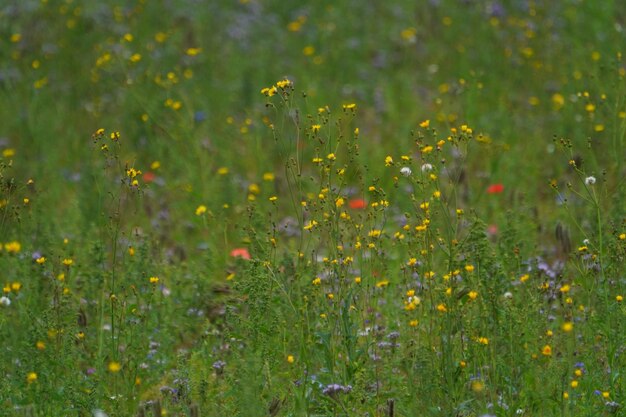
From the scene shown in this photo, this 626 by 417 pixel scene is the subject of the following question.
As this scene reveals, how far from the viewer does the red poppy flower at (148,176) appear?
6.68m

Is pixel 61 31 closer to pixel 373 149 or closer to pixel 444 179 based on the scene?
pixel 373 149

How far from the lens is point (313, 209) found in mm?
5363

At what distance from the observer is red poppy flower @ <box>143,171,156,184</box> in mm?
6684

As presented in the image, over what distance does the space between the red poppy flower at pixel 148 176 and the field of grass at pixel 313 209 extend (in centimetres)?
5

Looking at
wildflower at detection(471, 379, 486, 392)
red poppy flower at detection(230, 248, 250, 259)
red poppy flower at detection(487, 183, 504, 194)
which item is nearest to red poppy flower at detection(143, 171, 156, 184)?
red poppy flower at detection(230, 248, 250, 259)

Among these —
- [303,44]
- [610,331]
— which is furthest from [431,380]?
[303,44]

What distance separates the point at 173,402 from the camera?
12.8ft

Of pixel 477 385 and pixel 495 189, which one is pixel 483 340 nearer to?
pixel 477 385

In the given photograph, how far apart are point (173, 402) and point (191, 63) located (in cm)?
441

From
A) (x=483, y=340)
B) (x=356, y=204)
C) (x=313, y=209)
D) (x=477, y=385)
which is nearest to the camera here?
(x=477, y=385)

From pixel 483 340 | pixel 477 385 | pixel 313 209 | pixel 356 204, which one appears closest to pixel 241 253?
pixel 313 209

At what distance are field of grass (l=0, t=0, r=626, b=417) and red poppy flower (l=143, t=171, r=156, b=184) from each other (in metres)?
0.05

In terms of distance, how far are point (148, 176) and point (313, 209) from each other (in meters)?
1.79

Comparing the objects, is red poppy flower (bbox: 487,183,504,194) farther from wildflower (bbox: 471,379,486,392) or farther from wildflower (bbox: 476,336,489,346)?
wildflower (bbox: 471,379,486,392)
